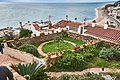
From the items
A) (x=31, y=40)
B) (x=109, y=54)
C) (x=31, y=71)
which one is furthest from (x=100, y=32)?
(x=31, y=71)

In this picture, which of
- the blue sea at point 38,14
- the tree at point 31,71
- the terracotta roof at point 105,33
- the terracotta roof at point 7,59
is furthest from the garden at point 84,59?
the blue sea at point 38,14

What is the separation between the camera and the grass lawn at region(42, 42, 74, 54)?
19528 millimetres

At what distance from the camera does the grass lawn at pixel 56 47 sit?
1953 cm

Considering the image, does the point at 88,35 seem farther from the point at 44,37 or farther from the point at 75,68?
the point at 75,68

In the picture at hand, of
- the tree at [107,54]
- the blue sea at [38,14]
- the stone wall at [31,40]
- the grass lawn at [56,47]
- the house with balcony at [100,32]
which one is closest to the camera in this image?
the tree at [107,54]

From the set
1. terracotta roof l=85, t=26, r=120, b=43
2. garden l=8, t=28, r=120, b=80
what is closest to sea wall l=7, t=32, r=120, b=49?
terracotta roof l=85, t=26, r=120, b=43

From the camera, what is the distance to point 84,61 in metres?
16.0

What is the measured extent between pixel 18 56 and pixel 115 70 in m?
6.75

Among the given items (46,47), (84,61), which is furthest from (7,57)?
(84,61)

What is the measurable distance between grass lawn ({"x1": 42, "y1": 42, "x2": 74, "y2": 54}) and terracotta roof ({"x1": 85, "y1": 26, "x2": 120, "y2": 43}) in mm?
3187

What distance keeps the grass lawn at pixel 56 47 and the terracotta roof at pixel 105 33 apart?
10.5 ft

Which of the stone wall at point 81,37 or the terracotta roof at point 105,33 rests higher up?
the terracotta roof at point 105,33

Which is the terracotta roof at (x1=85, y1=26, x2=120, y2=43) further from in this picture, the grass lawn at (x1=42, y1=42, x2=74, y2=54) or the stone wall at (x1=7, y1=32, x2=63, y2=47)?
the grass lawn at (x1=42, y1=42, x2=74, y2=54)

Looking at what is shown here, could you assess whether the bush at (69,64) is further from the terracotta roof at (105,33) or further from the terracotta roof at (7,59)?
the terracotta roof at (105,33)
